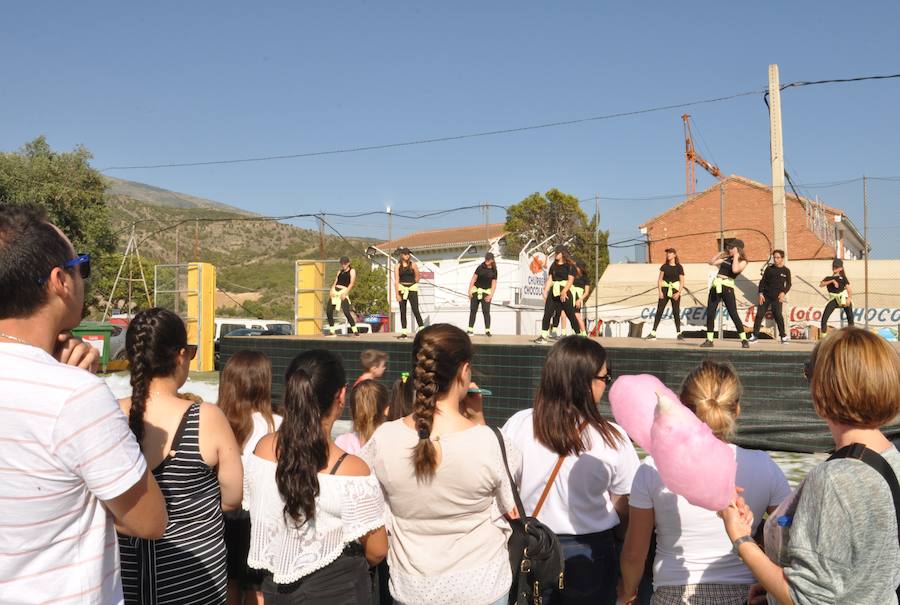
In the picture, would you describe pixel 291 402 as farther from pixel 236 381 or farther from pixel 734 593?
pixel 734 593

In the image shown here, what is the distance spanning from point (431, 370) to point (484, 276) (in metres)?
12.3

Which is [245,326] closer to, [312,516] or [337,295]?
[337,295]

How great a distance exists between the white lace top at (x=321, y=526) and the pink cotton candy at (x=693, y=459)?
1.09m

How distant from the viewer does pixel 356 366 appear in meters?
12.9

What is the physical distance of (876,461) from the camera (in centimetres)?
184

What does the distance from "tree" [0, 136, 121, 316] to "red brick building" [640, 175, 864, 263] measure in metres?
23.8

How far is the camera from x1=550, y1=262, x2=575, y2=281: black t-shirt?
12.9m

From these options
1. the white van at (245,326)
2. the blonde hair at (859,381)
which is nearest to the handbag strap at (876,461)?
the blonde hair at (859,381)

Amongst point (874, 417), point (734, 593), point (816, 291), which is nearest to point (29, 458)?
point (874, 417)

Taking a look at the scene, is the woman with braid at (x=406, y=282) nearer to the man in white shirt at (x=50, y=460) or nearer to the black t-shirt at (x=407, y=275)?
the black t-shirt at (x=407, y=275)

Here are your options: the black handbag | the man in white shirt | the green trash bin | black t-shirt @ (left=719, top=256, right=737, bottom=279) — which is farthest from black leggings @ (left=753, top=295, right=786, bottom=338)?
the green trash bin

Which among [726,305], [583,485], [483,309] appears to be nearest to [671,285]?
[726,305]

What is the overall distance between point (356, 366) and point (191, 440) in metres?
10.2

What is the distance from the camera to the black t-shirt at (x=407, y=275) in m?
15.0
